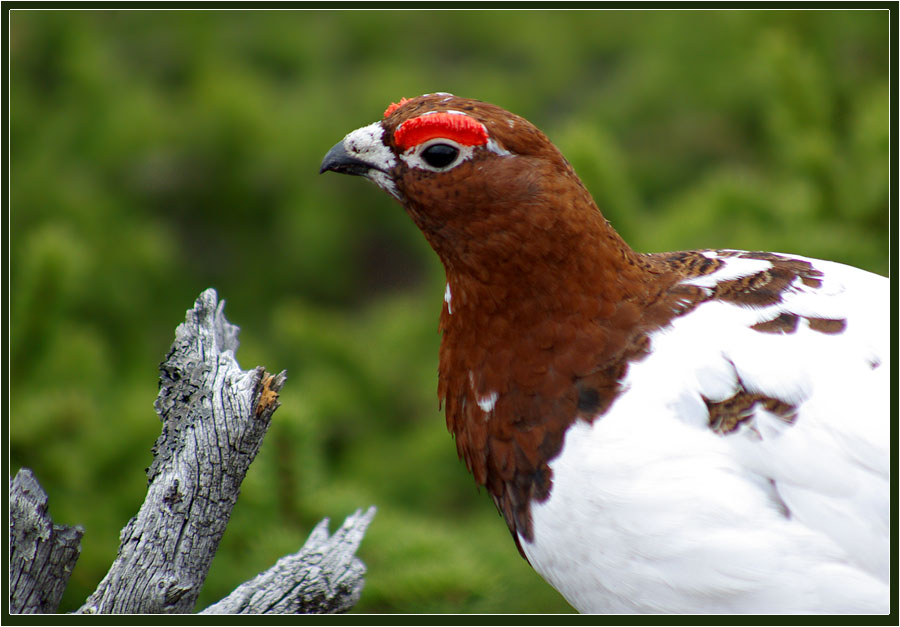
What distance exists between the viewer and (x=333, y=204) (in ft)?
15.5

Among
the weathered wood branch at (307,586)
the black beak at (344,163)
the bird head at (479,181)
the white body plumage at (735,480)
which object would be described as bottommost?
the weathered wood branch at (307,586)

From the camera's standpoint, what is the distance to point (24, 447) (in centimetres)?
251

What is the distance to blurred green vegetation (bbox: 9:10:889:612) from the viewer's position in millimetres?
2537

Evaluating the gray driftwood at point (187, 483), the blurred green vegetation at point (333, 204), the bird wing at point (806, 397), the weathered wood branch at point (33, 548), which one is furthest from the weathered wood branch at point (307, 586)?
the bird wing at point (806, 397)

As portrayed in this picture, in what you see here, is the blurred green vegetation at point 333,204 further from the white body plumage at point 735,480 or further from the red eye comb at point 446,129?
the red eye comb at point 446,129

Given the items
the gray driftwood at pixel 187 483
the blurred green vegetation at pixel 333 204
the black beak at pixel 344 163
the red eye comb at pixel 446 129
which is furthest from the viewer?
the blurred green vegetation at pixel 333 204

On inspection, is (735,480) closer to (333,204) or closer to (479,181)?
(479,181)

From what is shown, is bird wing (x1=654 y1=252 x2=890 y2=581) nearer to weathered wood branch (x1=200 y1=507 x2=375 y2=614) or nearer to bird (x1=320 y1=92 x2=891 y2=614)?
bird (x1=320 y1=92 x2=891 y2=614)

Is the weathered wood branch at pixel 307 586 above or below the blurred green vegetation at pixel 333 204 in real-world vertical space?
below

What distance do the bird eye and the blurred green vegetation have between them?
81 cm

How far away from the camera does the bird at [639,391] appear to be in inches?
62.6

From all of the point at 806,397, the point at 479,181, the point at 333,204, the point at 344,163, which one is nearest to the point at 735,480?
the point at 806,397

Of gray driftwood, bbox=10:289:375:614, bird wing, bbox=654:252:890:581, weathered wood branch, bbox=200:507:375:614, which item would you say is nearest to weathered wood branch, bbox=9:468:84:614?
gray driftwood, bbox=10:289:375:614

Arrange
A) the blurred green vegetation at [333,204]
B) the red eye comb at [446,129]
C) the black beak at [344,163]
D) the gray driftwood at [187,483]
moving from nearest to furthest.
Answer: the gray driftwood at [187,483] → the red eye comb at [446,129] → the black beak at [344,163] → the blurred green vegetation at [333,204]
